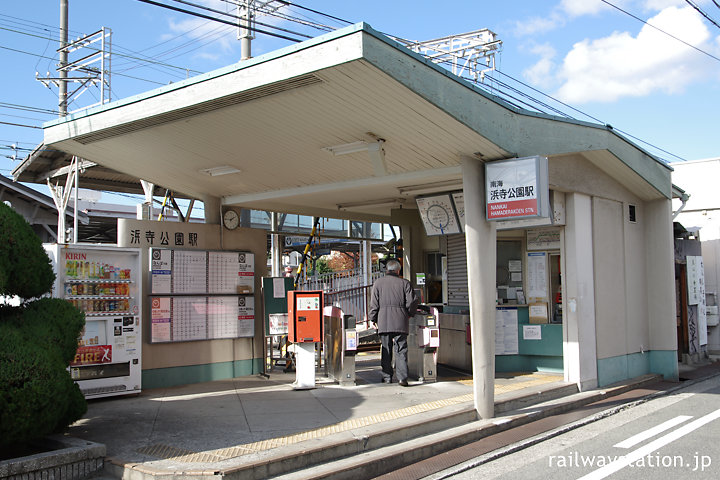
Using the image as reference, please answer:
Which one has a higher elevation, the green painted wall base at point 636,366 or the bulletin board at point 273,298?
the bulletin board at point 273,298

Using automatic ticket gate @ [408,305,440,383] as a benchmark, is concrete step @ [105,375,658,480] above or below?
below

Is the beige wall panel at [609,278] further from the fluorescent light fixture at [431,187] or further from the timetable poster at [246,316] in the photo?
the timetable poster at [246,316]

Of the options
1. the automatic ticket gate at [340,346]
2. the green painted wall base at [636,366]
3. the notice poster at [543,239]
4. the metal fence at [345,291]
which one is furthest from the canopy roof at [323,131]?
the metal fence at [345,291]

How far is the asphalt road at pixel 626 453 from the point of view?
19.5 feet

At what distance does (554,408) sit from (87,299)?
6.87 meters

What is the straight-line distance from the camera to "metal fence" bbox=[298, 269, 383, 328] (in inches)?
603

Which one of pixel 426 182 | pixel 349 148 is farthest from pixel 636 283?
→ pixel 349 148

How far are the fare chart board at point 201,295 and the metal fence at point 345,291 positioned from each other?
14.7 ft

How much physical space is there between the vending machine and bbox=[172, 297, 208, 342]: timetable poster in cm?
87

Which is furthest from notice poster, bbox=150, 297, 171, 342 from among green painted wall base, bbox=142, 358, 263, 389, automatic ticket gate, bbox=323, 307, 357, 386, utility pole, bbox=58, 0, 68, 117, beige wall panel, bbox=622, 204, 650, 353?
utility pole, bbox=58, 0, 68, 117

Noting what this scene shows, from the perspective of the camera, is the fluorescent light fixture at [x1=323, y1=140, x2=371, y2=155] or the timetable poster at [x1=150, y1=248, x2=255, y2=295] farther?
the timetable poster at [x1=150, y1=248, x2=255, y2=295]

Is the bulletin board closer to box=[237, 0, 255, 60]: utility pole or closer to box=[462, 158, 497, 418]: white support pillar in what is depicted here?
box=[462, 158, 497, 418]: white support pillar

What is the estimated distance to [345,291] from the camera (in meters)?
15.5

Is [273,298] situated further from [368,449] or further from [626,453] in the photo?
[626,453]
